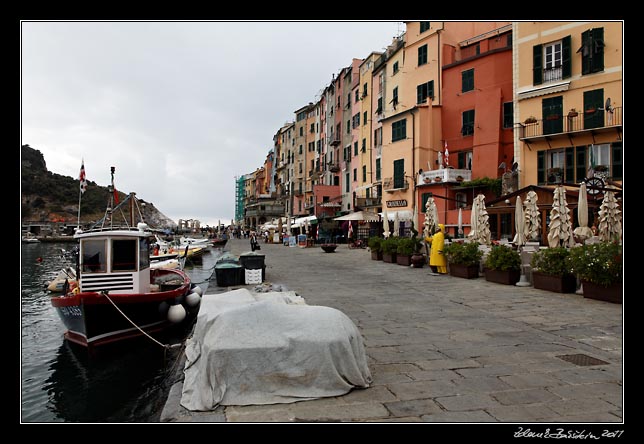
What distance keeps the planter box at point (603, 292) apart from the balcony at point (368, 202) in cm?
3000

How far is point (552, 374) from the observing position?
5.04 m

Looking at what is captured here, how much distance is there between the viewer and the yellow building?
74.7 ft

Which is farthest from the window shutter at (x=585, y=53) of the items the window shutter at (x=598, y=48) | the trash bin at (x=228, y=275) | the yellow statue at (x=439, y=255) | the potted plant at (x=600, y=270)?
the trash bin at (x=228, y=275)

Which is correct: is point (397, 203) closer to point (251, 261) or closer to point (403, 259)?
point (403, 259)

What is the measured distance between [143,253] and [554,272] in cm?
1039

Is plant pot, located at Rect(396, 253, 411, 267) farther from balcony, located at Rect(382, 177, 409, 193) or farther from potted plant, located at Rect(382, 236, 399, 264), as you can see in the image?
balcony, located at Rect(382, 177, 409, 193)

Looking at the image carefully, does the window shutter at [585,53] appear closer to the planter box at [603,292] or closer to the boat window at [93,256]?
the planter box at [603,292]

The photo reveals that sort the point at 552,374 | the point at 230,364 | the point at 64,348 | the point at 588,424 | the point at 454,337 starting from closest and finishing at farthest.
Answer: the point at 588,424, the point at 230,364, the point at 552,374, the point at 454,337, the point at 64,348

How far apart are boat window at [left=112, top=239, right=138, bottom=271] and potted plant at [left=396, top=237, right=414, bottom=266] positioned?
12053 millimetres

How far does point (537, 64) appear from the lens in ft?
84.4

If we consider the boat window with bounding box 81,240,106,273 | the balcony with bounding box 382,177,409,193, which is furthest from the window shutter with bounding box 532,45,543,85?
the boat window with bounding box 81,240,106,273
